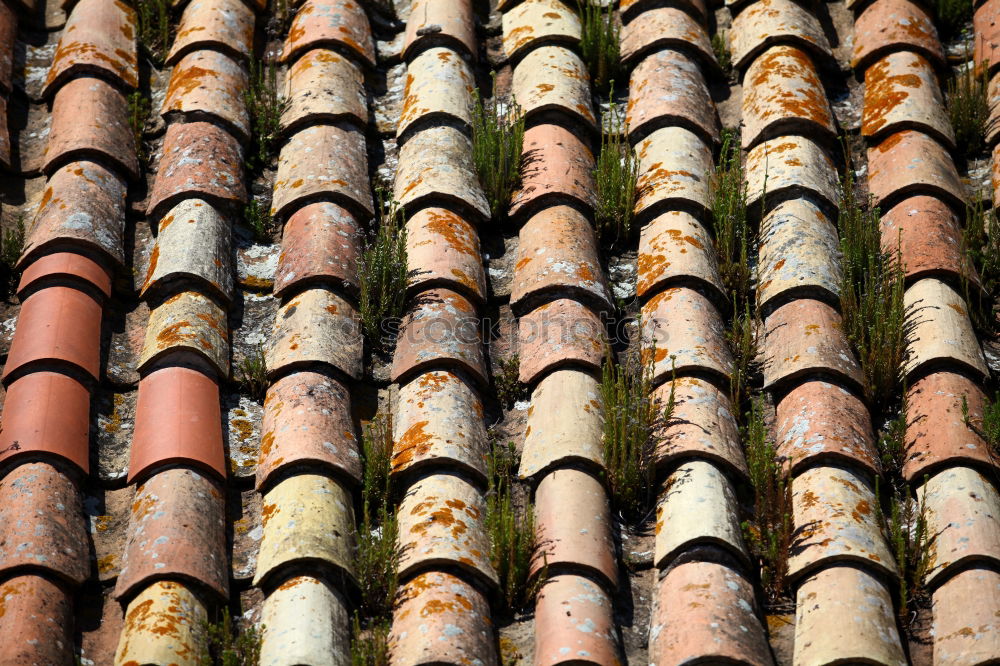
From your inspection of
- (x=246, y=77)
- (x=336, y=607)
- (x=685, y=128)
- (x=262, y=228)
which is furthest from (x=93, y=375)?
(x=685, y=128)

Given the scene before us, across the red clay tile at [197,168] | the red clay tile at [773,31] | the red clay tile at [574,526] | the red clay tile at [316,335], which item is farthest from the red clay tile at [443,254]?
the red clay tile at [773,31]

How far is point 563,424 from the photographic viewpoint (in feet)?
13.5

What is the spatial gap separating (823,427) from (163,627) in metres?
2.06

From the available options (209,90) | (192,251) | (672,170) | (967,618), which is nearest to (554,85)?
(672,170)

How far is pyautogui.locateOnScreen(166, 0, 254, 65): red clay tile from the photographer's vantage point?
5508mm

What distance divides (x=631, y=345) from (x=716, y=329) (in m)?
0.29

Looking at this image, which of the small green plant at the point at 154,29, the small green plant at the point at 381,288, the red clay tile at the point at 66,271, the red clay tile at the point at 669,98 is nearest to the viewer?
the small green plant at the point at 381,288

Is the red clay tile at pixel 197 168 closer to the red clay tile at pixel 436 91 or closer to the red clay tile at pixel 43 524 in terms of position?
the red clay tile at pixel 436 91

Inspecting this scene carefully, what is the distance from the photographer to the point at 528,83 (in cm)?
531

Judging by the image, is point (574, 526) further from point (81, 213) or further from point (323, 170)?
point (81, 213)

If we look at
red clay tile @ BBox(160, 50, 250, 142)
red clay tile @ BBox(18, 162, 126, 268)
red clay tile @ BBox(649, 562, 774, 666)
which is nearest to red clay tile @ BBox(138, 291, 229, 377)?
red clay tile @ BBox(18, 162, 126, 268)

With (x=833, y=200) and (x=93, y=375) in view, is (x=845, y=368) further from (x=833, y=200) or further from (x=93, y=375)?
(x=93, y=375)

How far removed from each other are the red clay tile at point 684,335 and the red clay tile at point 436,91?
1250 millimetres

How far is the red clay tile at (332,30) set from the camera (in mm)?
5531
